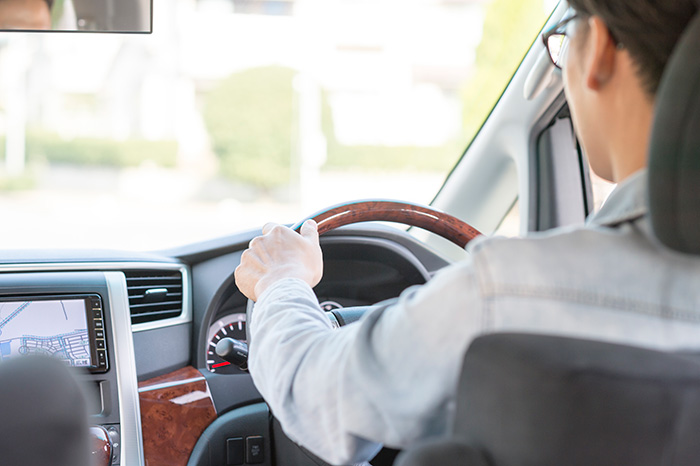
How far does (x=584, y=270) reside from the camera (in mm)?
870

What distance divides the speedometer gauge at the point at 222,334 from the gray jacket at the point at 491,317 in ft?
5.02

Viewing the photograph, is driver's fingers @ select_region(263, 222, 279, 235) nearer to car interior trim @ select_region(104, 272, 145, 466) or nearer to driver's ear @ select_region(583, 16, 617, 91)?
driver's ear @ select_region(583, 16, 617, 91)

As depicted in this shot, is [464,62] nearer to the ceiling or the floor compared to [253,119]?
nearer to the ceiling

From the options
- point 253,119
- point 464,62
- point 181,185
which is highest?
point 464,62

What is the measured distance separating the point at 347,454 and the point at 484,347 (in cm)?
27

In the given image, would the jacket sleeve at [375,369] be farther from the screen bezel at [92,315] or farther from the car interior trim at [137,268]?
the car interior trim at [137,268]

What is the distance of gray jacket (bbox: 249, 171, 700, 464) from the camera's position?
2.85 ft

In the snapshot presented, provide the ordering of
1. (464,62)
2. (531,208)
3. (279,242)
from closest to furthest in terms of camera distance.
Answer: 1. (279,242)
2. (531,208)
3. (464,62)

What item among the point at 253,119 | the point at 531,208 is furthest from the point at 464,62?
the point at 531,208

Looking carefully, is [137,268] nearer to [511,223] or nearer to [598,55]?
[511,223]

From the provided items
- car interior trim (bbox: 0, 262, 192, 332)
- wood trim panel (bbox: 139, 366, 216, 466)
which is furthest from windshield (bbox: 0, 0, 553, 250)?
wood trim panel (bbox: 139, 366, 216, 466)

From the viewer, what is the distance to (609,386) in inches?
31.2

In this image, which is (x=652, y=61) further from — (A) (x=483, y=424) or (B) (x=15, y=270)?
(B) (x=15, y=270)

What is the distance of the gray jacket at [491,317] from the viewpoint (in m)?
0.87
